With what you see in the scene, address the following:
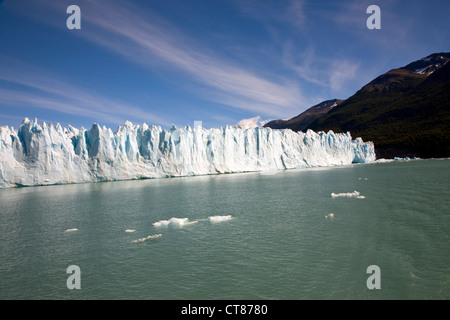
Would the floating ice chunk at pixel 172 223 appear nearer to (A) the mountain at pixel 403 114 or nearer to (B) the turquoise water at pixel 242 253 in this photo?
(B) the turquoise water at pixel 242 253

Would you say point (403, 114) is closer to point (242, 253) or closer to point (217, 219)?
point (217, 219)

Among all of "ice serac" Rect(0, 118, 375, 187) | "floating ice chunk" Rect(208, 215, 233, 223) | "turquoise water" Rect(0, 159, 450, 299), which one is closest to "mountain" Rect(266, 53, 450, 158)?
"ice serac" Rect(0, 118, 375, 187)

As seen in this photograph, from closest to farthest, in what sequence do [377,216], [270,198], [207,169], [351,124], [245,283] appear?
1. [245,283]
2. [377,216]
3. [270,198]
4. [207,169]
5. [351,124]

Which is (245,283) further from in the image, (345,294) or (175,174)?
(175,174)

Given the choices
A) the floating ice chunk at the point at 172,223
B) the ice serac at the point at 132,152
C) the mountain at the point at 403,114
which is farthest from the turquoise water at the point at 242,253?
the mountain at the point at 403,114

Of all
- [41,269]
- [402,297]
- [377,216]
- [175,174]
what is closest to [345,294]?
[402,297]

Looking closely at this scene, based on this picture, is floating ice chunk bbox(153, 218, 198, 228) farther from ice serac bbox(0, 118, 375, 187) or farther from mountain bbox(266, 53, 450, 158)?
mountain bbox(266, 53, 450, 158)

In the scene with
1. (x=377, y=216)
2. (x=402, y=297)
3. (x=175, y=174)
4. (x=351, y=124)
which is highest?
(x=351, y=124)
